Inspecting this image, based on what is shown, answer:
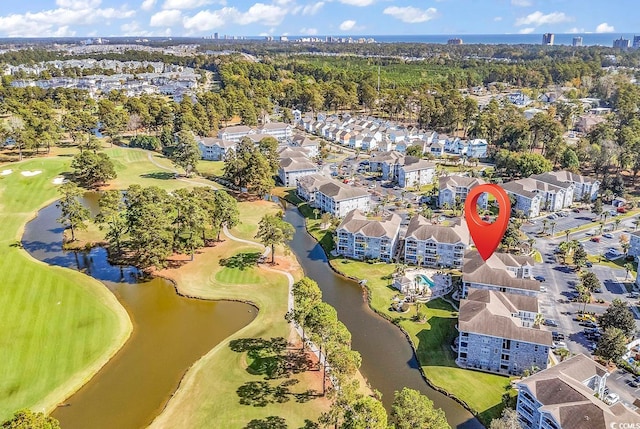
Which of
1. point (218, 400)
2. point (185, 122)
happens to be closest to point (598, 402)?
point (218, 400)

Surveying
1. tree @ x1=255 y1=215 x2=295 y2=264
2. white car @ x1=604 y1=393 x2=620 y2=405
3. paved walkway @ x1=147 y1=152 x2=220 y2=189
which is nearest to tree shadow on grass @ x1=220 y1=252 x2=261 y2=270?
tree @ x1=255 y1=215 x2=295 y2=264

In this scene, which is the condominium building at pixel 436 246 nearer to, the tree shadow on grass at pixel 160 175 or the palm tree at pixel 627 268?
the palm tree at pixel 627 268

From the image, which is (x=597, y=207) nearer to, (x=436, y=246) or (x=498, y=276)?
(x=436, y=246)

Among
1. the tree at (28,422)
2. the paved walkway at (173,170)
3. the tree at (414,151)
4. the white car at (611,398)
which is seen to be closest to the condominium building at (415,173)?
the tree at (414,151)

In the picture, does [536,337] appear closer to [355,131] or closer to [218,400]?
[218,400]

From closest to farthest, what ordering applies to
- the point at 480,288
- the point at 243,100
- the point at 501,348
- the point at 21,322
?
A: the point at 501,348 → the point at 21,322 → the point at 480,288 → the point at 243,100

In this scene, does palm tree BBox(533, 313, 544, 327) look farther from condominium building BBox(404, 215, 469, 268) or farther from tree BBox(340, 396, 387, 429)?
tree BBox(340, 396, 387, 429)
